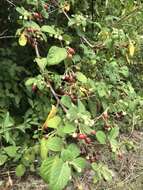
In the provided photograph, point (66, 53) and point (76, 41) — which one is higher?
point (66, 53)

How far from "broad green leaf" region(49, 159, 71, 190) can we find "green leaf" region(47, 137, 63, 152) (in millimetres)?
90

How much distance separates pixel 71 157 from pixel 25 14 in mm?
900

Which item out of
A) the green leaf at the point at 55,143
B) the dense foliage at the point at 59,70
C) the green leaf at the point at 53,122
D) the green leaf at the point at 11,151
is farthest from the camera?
the green leaf at the point at 11,151

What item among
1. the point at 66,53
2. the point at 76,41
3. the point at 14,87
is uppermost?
the point at 66,53

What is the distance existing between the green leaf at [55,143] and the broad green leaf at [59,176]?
9cm

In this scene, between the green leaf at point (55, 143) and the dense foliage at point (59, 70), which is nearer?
the green leaf at point (55, 143)

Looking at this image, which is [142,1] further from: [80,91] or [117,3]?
[80,91]

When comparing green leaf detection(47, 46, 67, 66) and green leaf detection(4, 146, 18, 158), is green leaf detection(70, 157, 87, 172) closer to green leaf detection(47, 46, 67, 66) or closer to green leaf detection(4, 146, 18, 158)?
green leaf detection(47, 46, 67, 66)

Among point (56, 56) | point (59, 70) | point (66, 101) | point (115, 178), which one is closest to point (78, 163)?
point (66, 101)

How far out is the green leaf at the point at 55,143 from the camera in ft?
5.84

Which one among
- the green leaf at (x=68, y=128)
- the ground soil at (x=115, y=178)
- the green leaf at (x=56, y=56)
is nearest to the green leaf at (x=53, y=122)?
the green leaf at (x=68, y=128)

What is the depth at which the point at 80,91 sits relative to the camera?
2238mm

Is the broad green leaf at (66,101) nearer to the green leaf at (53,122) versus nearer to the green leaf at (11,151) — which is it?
the green leaf at (53,122)

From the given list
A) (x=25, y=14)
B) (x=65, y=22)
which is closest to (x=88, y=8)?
(x=65, y=22)
